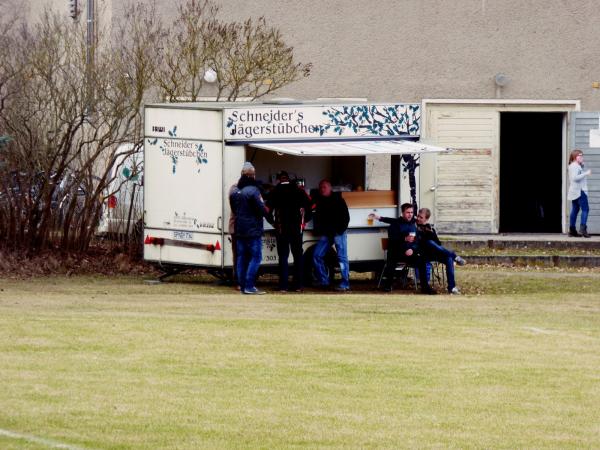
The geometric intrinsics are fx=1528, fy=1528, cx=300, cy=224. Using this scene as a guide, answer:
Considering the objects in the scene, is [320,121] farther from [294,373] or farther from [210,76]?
[294,373]

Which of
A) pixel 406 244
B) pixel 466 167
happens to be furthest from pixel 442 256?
pixel 466 167

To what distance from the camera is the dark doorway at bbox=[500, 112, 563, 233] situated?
30.8 metres

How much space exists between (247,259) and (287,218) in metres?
0.79

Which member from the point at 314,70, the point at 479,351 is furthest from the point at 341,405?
the point at 314,70

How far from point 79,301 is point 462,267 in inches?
326

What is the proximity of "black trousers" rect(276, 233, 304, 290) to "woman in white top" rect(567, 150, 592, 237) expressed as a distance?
364 inches

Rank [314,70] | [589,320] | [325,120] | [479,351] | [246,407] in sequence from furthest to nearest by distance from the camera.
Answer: [314,70]
[325,120]
[589,320]
[479,351]
[246,407]

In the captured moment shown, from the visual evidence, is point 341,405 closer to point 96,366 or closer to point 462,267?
point 96,366

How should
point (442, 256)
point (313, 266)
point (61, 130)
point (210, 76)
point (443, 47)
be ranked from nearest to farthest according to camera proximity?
point (442, 256) < point (313, 266) < point (61, 130) < point (210, 76) < point (443, 47)

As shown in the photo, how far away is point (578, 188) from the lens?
94.0ft

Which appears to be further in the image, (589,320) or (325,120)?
(325,120)

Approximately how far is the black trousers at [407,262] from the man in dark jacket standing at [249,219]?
2024 millimetres

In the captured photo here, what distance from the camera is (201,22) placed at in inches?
1077

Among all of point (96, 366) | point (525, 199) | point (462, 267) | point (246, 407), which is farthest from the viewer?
point (525, 199)
